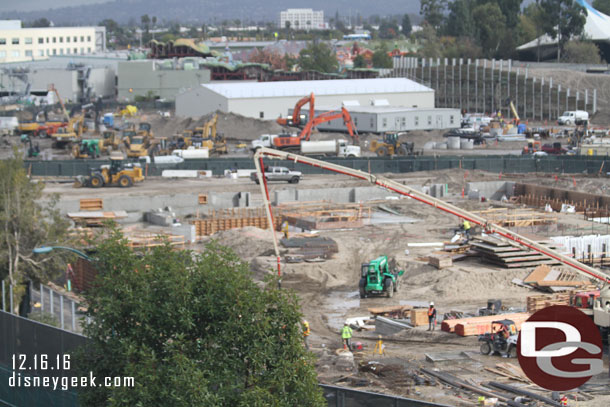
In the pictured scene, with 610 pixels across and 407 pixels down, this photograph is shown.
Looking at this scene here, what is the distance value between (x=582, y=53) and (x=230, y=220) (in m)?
103

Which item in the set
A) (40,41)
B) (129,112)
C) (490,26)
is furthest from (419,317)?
(40,41)

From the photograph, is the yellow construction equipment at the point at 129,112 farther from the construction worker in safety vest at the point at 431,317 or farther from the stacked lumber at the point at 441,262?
the construction worker in safety vest at the point at 431,317

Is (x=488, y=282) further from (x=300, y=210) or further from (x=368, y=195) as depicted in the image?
(x=368, y=195)

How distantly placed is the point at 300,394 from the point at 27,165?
50.2m

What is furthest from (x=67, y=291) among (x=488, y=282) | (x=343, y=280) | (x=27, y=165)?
(x=27, y=165)

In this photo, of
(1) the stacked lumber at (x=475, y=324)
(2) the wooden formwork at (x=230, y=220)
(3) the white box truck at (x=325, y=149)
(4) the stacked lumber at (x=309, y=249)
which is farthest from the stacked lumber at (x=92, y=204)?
(1) the stacked lumber at (x=475, y=324)

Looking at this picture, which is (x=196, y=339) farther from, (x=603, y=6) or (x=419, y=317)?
(x=603, y=6)

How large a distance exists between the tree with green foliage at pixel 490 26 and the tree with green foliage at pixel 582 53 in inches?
553

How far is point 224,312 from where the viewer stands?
15.1m

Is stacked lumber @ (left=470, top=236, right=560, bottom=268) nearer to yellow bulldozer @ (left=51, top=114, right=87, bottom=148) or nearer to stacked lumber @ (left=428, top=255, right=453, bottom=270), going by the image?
stacked lumber @ (left=428, top=255, right=453, bottom=270)

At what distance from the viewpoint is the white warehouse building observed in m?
98.4

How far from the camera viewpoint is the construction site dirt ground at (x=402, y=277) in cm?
A: 2523

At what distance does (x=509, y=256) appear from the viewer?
37.5m

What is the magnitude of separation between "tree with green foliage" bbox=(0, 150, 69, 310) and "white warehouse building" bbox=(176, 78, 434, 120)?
64.0 metres
